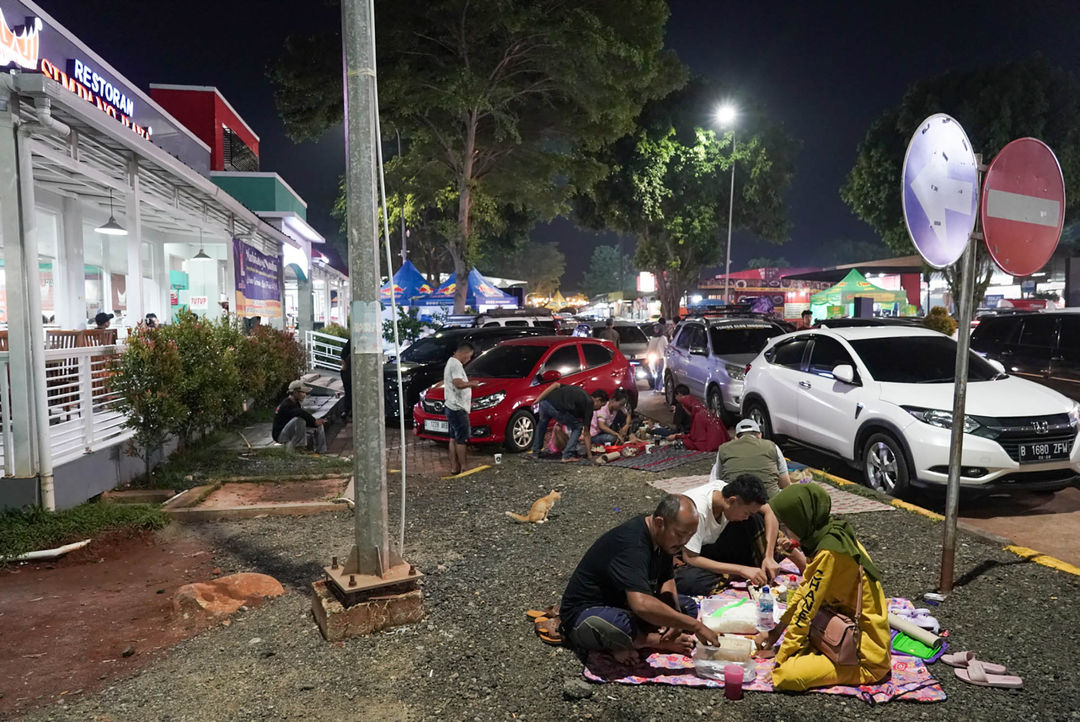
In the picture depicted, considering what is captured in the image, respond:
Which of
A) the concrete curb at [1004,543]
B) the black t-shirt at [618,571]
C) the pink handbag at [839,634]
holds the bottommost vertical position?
the concrete curb at [1004,543]

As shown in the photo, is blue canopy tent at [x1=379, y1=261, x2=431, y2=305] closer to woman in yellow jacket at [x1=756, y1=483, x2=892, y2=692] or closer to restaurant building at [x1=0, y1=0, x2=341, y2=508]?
restaurant building at [x1=0, y1=0, x2=341, y2=508]

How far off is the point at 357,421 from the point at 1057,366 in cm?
931

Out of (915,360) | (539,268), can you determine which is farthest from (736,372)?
(539,268)

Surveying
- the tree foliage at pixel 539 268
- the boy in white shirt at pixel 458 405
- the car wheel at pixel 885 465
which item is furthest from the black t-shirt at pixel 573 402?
the tree foliage at pixel 539 268

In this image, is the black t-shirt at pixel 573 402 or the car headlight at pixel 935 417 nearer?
the car headlight at pixel 935 417

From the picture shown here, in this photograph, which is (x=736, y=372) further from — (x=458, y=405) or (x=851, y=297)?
(x=851, y=297)

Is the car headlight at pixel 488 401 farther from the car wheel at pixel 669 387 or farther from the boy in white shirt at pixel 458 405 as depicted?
the car wheel at pixel 669 387

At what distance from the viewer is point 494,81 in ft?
64.8

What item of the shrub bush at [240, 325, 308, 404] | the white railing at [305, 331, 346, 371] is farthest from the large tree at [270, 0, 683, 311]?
the shrub bush at [240, 325, 308, 404]

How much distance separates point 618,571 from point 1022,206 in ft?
10.6

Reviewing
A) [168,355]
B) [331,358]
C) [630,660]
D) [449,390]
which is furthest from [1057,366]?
[331,358]

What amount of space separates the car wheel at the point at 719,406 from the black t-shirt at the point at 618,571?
7.79 metres

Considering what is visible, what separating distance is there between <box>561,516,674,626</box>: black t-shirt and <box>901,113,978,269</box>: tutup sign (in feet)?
7.71

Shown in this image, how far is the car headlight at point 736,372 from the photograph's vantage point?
11219mm
